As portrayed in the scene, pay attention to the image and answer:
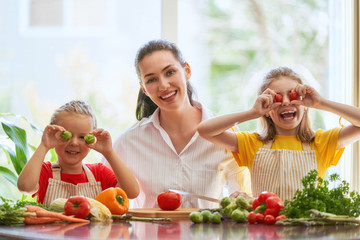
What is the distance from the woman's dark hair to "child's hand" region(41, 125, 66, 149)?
1.92 ft

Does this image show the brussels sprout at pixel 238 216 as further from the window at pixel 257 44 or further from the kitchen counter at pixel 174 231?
the window at pixel 257 44

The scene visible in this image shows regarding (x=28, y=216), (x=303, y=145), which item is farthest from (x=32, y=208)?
(x=303, y=145)

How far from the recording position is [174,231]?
1.91 m

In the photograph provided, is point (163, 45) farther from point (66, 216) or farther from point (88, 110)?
point (66, 216)

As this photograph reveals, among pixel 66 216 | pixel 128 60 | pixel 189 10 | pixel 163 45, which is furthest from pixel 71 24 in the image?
pixel 66 216

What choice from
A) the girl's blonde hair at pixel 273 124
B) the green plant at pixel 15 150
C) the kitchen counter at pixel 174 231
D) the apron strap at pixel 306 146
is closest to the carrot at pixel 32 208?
the kitchen counter at pixel 174 231

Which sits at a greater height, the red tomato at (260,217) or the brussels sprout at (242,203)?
the brussels sprout at (242,203)

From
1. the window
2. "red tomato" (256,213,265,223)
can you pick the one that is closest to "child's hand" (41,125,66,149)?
"red tomato" (256,213,265,223)

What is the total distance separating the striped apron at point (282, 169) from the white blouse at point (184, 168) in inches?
9.3

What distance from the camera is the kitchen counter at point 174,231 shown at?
173 centimetres

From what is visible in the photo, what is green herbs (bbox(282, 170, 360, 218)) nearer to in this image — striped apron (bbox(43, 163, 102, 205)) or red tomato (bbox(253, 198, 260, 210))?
red tomato (bbox(253, 198, 260, 210))

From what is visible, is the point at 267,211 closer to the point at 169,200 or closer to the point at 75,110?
the point at 169,200

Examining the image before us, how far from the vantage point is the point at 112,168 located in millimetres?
2711

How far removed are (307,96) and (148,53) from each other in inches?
33.1
